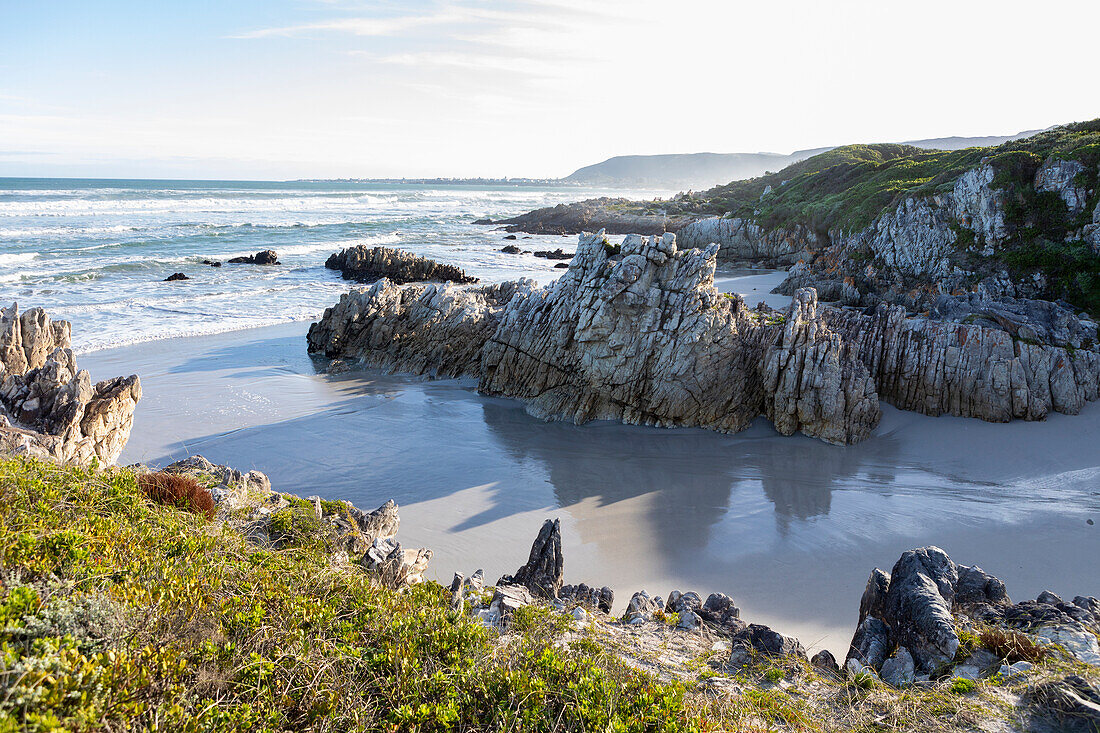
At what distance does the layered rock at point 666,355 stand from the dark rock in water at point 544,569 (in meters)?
7.39

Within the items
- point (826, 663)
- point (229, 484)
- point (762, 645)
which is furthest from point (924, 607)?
point (229, 484)

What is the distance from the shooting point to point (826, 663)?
6602mm

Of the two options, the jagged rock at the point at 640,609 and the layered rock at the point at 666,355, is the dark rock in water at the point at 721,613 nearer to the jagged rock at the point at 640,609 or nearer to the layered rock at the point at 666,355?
the jagged rock at the point at 640,609

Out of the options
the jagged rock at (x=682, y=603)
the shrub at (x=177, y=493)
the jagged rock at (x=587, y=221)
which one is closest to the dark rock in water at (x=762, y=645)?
the jagged rock at (x=682, y=603)

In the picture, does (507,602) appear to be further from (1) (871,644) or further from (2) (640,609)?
(1) (871,644)

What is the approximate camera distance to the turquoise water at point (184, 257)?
25.7m

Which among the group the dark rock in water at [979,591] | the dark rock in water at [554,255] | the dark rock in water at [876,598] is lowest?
the dark rock in water at [876,598]

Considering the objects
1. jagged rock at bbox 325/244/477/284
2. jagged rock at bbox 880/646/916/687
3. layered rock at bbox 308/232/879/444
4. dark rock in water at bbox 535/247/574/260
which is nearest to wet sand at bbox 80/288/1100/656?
layered rock at bbox 308/232/879/444

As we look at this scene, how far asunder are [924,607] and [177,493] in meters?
8.79

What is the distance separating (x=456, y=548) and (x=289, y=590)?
16.2 feet

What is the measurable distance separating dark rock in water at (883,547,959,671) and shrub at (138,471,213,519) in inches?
Answer: 322

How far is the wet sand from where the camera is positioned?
31.6 ft

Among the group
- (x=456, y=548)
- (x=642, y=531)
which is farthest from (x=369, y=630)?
(x=642, y=531)

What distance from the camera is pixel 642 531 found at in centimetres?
1082
